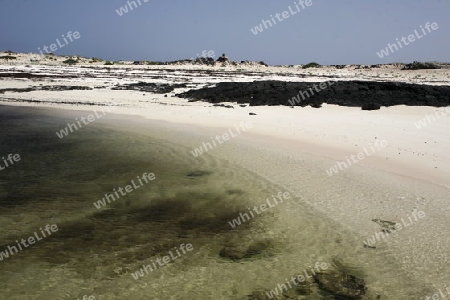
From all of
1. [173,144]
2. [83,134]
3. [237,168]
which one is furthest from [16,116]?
[237,168]

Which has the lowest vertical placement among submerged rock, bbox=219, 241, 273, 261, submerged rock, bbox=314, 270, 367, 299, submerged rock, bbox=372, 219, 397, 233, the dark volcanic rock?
the dark volcanic rock

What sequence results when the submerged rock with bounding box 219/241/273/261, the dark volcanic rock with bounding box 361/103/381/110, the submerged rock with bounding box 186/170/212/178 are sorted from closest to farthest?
the submerged rock with bounding box 219/241/273/261
the submerged rock with bounding box 186/170/212/178
the dark volcanic rock with bounding box 361/103/381/110

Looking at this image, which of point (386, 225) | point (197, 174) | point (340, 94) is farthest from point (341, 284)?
point (340, 94)

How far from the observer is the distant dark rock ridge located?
22234 mm

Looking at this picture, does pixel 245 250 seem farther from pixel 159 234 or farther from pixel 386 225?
pixel 386 225

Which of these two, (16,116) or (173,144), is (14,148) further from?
(16,116)

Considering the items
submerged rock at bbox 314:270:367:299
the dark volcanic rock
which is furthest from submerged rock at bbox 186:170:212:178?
the dark volcanic rock

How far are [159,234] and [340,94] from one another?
1936 cm

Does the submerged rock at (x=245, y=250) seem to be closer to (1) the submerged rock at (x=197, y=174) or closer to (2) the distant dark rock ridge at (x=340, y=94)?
(1) the submerged rock at (x=197, y=174)

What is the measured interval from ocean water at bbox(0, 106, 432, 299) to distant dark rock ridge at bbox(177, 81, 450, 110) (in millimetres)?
13013

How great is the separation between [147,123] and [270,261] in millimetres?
12709

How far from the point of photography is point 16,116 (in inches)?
721

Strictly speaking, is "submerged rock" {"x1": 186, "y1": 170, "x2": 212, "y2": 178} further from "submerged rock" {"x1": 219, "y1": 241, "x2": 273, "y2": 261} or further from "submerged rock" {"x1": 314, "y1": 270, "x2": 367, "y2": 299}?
"submerged rock" {"x1": 314, "y1": 270, "x2": 367, "y2": 299}

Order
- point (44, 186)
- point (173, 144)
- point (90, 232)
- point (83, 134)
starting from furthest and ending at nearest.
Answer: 1. point (83, 134)
2. point (173, 144)
3. point (44, 186)
4. point (90, 232)
